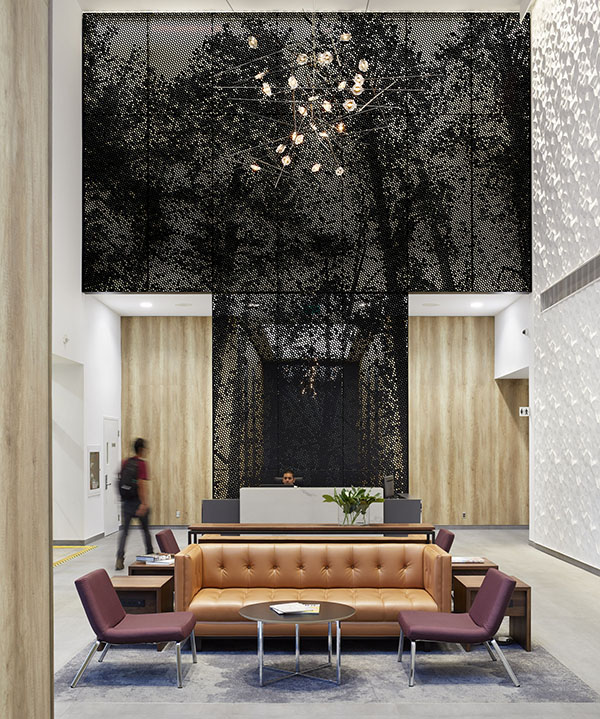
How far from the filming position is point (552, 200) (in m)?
11.4

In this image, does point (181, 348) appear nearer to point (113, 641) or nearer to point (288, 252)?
point (288, 252)

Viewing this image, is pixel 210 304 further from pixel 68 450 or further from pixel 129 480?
pixel 129 480

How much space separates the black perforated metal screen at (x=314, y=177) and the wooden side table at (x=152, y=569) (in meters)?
5.62

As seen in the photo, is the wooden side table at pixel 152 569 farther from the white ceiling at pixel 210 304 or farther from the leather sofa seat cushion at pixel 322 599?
the white ceiling at pixel 210 304

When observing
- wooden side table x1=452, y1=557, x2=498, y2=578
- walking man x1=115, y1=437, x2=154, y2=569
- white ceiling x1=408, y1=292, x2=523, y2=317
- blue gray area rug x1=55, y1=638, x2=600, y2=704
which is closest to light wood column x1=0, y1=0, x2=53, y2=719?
blue gray area rug x1=55, y1=638, x2=600, y2=704

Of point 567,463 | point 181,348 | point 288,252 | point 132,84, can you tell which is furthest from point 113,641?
point 181,348

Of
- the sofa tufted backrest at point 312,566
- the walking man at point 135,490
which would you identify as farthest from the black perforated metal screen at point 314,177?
the sofa tufted backrest at point 312,566

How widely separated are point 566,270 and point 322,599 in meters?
6.27

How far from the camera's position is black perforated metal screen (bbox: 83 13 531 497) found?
12.5 m

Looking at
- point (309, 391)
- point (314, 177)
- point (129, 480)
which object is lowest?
point (129, 480)

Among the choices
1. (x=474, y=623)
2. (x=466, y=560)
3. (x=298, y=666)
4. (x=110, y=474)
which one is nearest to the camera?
(x=474, y=623)

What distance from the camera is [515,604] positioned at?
20.2ft

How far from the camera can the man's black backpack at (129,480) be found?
10219 millimetres

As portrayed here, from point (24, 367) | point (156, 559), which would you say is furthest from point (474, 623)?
point (24, 367)
